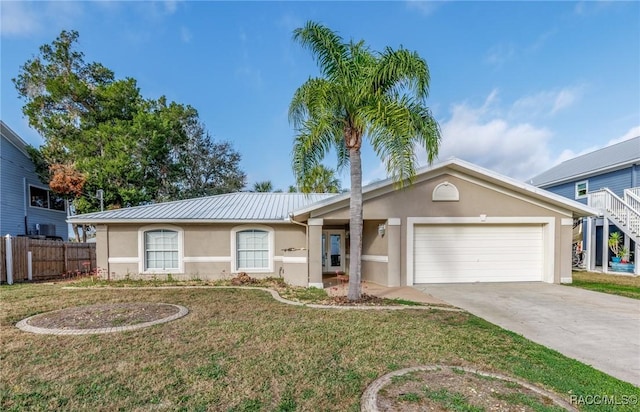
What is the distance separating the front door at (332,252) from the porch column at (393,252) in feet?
11.4

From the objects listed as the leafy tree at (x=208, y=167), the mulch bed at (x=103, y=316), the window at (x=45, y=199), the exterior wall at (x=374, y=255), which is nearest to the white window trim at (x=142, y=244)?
the mulch bed at (x=103, y=316)

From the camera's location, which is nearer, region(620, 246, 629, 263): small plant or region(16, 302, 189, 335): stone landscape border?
region(16, 302, 189, 335): stone landscape border

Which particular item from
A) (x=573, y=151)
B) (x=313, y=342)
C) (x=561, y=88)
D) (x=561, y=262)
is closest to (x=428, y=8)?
(x=561, y=88)

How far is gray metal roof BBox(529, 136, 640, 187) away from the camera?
16173 millimetres

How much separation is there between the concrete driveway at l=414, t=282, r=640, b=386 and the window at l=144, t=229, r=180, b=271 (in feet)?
31.2

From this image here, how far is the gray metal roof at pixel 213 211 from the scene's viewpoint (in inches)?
435

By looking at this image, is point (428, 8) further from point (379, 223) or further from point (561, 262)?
point (561, 262)

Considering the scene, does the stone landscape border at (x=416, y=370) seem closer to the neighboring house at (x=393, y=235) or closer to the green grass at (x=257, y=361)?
the green grass at (x=257, y=361)

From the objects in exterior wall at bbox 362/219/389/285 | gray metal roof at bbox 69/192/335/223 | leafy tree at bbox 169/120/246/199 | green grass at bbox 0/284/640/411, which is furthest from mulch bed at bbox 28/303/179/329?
leafy tree at bbox 169/120/246/199

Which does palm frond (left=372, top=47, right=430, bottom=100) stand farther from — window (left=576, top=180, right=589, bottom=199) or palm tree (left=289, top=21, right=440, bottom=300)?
window (left=576, top=180, right=589, bottom=199)

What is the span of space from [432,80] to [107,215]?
481 inches

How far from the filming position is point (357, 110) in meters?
7.27

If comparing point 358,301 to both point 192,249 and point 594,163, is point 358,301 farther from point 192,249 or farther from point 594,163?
point 594,163

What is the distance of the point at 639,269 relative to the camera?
42.7 feet
